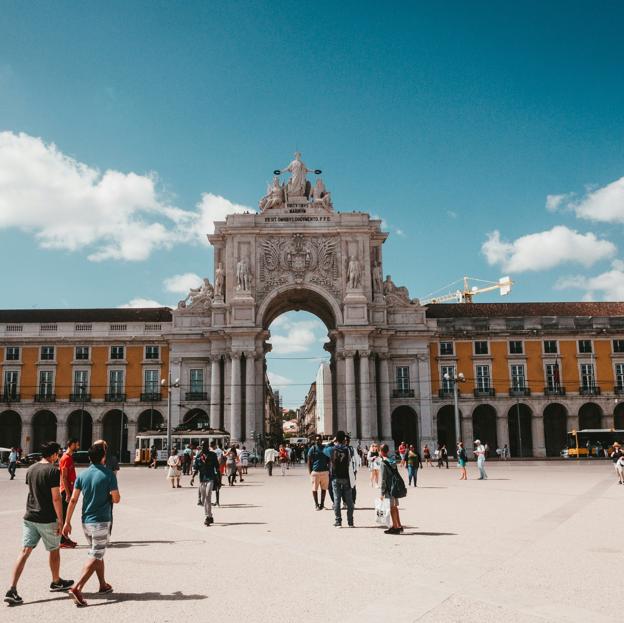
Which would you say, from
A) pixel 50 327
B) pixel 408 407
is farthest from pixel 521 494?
pixel 50 327

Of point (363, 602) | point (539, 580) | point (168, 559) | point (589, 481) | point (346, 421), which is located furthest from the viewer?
point (346, 421)

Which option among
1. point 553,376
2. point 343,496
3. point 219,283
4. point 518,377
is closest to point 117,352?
point 219,283

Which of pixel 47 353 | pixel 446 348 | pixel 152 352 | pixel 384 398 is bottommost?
pixel 384 398

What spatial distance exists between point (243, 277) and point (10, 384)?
80.5ft

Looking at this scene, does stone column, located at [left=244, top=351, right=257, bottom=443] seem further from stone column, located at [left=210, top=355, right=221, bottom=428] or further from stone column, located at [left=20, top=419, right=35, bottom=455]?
stone column, located at [left=20, top=419, right=35, bottom=455]

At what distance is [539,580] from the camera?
9.76 m

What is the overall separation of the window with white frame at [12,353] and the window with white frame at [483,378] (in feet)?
143

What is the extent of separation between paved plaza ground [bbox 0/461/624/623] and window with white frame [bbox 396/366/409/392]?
4297 centimetres

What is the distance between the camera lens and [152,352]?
214 ft

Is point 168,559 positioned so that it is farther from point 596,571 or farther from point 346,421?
point 346,421

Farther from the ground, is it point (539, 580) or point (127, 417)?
point (127, 417)

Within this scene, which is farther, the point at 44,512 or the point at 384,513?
the point at 384,513

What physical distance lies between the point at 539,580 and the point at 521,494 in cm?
1457

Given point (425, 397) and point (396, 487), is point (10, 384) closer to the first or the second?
point (425, 397)
